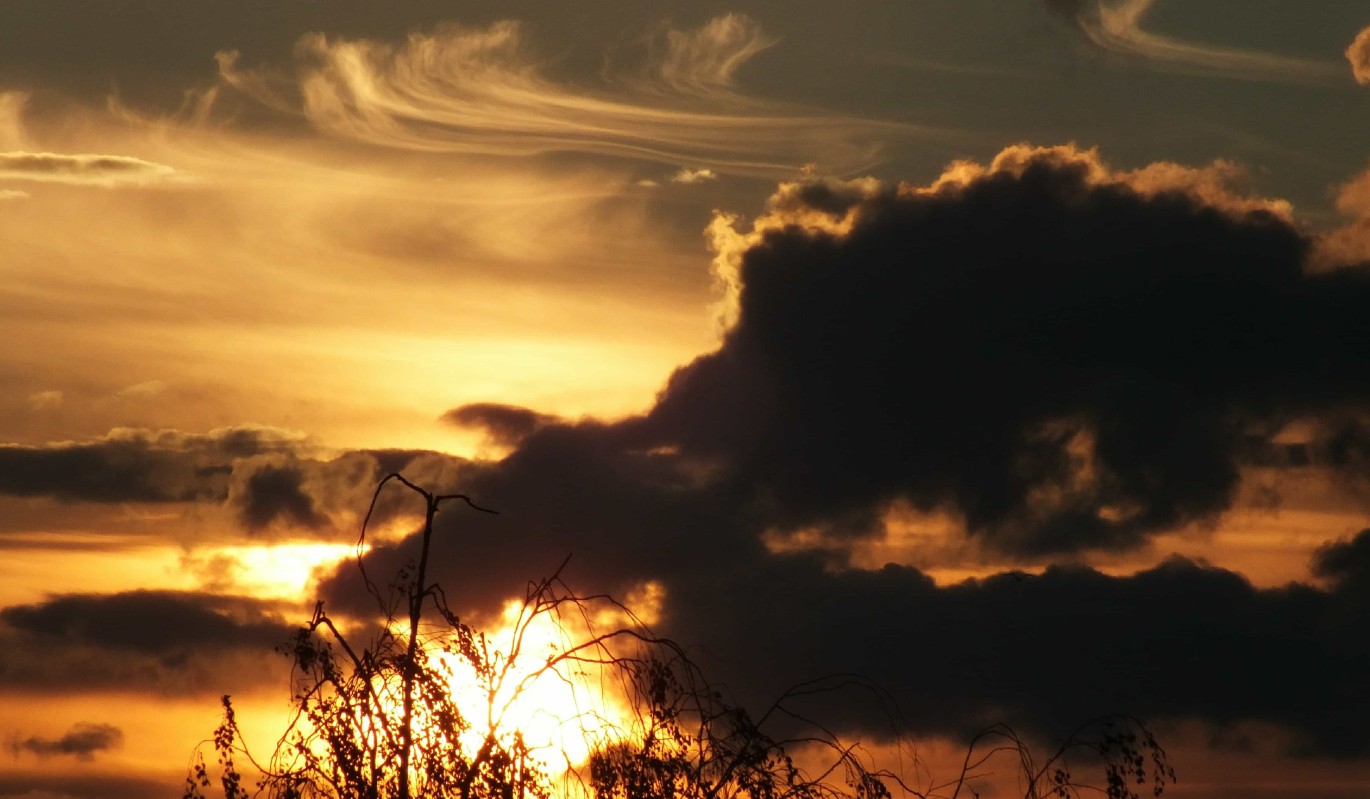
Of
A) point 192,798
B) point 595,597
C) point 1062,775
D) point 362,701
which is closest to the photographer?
point 595,597

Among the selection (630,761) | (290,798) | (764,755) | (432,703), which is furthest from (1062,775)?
(290,798)

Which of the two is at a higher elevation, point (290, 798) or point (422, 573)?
point (422, 573)

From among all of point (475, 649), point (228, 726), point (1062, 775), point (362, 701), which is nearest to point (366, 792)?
point (362, 701)

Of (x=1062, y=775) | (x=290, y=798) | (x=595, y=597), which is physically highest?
(x=595, y=597)

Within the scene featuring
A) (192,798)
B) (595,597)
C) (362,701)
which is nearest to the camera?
(595,597)

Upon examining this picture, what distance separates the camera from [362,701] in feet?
56.5

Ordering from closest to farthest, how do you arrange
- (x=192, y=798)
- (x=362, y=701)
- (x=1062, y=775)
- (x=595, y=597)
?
(x=595, y=597) → (x=362, y=701) → (x=1062, y=775) → (x=192, y=798)

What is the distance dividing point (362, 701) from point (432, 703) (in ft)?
3.67

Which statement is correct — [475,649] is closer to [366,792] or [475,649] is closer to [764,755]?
[366,792]

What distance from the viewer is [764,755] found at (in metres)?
16.7

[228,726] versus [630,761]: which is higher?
[228,726]

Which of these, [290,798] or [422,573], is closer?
[422,573]

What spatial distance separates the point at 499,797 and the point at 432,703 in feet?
4.47

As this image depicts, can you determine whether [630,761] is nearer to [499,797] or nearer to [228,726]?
[499,797]
